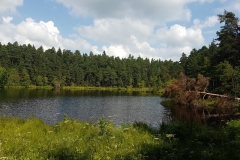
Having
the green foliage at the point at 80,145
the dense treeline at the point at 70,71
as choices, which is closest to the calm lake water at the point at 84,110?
the green foliage at the point at 80,145

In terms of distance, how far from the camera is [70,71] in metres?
138

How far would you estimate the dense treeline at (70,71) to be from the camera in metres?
119

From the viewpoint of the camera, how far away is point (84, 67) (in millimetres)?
151250

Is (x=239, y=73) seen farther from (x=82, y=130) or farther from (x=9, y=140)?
(x=9, y=140)

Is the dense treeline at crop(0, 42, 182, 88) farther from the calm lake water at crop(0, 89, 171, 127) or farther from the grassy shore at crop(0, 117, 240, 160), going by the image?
the grassy shore at crop(0, 117, 240, 160)

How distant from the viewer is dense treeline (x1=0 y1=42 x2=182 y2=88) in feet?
391

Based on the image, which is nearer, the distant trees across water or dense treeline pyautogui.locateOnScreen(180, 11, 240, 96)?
dense treeline pyautogui.locateOnScreen(180, 11, 240, 96)

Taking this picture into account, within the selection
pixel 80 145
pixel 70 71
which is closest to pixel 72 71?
pixel 70 71

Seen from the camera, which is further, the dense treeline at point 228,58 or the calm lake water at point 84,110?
the dense treeline at point 228,58

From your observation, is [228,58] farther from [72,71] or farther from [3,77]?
[72,71]

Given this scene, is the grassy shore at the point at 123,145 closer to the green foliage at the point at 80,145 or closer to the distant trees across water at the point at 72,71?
the green foliage at the point at 80,145

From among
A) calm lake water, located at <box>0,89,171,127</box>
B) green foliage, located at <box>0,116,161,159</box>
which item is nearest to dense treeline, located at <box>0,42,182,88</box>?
calm lake water, located at <box>0,89,171,127</box>

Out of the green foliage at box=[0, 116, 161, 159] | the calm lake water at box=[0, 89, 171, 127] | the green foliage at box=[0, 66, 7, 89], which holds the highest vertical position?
the green foliage at box=[0, 66, 7, 89]

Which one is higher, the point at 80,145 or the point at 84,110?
the point at 80,145
